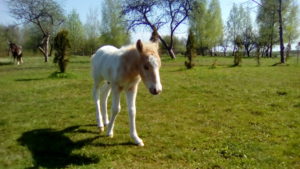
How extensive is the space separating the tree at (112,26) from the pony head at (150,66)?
1880 inches

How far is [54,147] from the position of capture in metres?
5.88

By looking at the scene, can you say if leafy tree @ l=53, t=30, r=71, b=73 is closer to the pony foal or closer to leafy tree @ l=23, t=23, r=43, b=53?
the pony foal

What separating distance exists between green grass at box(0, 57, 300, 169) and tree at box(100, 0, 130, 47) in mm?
42249

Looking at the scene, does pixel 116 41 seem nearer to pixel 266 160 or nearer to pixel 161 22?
pixel 161 22

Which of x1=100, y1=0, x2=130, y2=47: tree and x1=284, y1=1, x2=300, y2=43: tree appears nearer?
x1=284, y1=1, x2=300, y2=43: tree

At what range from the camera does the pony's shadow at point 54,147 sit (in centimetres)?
515

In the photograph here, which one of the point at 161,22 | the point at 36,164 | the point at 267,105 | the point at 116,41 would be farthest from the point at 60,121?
the point at 116,41

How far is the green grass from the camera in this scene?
5180 mm

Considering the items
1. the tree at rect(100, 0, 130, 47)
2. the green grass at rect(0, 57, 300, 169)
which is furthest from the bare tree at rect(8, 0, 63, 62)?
the green grass at rect(0, 57, 300, 169)

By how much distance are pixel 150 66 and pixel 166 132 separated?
88.7 inches

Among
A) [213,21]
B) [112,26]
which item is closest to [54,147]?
[112,26]

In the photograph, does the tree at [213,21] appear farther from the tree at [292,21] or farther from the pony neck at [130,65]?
the pony neck at [130,65]

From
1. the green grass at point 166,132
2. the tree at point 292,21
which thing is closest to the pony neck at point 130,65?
the green grass at point 166,132

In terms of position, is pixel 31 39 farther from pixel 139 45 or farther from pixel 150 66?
pixel 150 66
